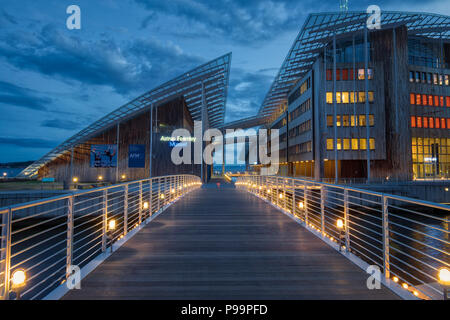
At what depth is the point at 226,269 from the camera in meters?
3.46

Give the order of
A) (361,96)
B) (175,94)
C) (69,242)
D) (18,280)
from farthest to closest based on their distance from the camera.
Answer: (361,96) < (175,94) < (69,242) < (18,280)

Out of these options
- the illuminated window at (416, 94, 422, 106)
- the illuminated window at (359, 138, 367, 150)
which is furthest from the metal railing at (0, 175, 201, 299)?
the illuminated window at (416, 94, 422, 106)

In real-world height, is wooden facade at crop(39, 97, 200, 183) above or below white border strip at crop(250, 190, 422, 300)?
above

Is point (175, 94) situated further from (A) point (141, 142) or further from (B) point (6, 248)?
(B) point (6, 248)

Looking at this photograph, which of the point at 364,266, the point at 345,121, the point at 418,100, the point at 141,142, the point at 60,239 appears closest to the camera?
the point at 364,266

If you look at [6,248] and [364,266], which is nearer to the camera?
[6,248]

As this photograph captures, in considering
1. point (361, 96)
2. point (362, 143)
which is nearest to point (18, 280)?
point (362, 143)

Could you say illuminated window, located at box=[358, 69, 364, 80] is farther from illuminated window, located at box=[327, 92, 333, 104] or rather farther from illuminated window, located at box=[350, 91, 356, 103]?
illuminated window, located at box=[327, 92, 333, 104]

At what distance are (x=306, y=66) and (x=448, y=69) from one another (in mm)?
17617

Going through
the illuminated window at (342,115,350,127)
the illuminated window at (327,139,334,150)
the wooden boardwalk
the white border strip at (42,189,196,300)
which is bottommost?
the wooden boardwalk

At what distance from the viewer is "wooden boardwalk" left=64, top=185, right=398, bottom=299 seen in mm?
2838

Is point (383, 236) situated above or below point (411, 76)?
below

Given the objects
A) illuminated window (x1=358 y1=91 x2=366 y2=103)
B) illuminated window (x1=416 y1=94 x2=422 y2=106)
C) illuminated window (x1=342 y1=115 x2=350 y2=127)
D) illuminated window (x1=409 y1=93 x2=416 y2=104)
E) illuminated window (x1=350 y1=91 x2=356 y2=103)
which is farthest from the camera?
illuminated window (x1=416 y1=94 x2=422 y2=106)

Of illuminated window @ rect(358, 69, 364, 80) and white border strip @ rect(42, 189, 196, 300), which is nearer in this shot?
white border strip @ rect(42, 189, 196, 300)
